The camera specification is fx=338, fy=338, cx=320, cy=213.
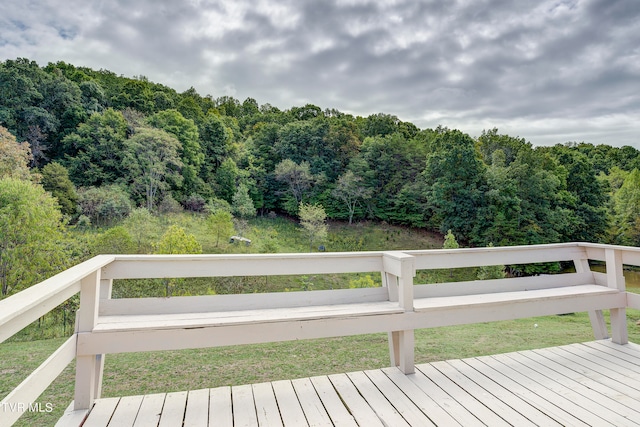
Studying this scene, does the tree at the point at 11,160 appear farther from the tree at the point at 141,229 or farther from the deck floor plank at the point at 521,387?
the deck floor plank at the point at 521,387

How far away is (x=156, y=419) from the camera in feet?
5.08

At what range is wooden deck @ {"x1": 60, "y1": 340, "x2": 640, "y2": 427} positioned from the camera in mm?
1561

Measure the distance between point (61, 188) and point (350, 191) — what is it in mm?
15753

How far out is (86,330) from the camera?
1.60m

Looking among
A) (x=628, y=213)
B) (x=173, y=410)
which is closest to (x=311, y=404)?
(x=173, y=410)

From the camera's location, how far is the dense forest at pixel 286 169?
678 inches

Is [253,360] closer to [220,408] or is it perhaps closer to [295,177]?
[220,408]

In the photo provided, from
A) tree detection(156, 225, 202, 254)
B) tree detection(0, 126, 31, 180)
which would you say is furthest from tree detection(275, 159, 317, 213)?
tree detection(0, 126, 31, 180)

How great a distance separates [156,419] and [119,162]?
21.5 meters

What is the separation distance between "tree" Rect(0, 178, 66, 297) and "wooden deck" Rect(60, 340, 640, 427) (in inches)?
400

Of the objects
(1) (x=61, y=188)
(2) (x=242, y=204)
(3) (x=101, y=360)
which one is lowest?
(3) (x=101, y=360)

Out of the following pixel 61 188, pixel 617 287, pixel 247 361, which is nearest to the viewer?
pixel 617 287

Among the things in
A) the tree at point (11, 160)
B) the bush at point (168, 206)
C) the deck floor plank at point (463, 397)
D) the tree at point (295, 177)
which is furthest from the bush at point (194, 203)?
the deck floor plank at point (463, 397)

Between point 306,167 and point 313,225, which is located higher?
point 306,167
